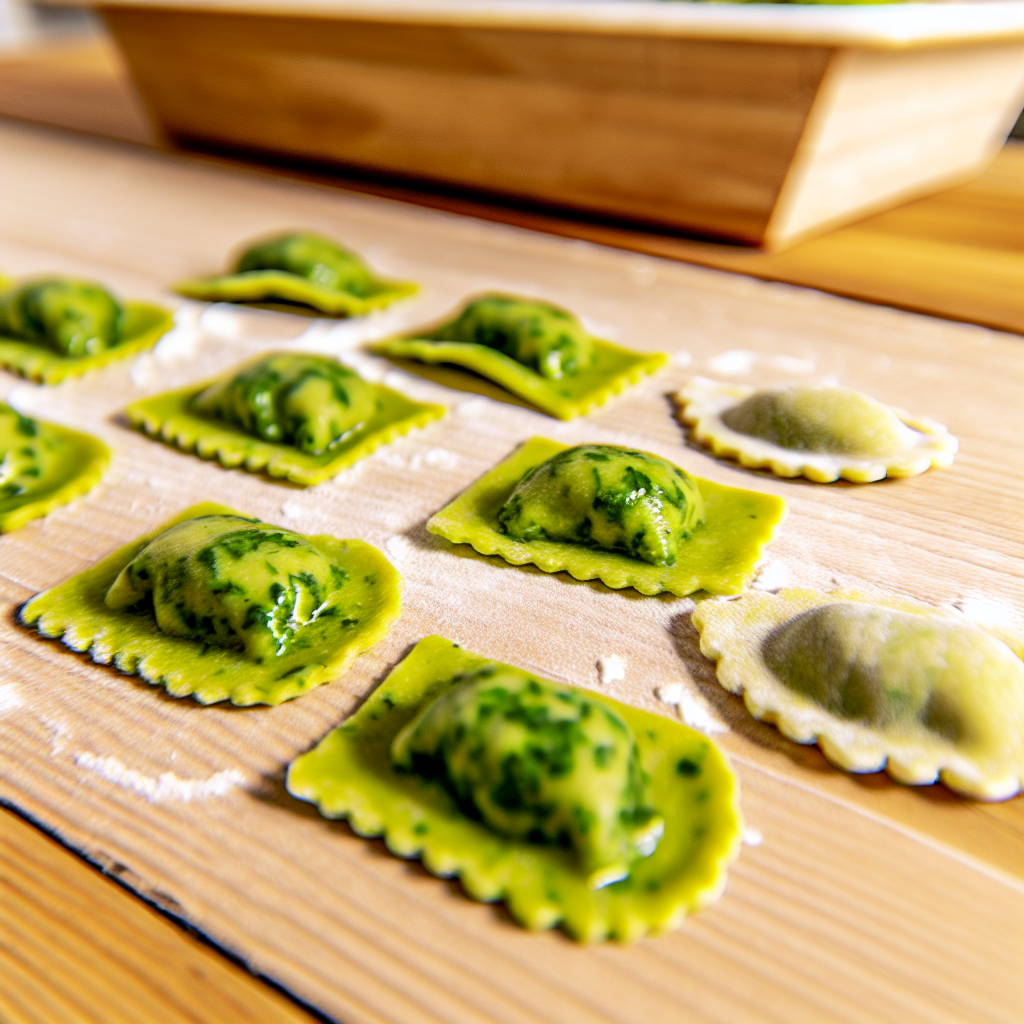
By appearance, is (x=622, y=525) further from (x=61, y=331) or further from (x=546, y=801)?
(x=61, y=331)

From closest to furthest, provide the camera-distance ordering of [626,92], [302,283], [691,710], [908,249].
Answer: [691,710] < [302,283] < [626,92] < [908,249]

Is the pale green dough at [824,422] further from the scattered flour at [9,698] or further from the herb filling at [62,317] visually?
the herb filling at [62,317]

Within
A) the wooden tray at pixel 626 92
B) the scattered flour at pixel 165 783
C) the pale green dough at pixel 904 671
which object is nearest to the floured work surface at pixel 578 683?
the scattered flour at pixel 165 783

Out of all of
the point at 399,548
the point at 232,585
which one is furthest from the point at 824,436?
the point at 232,585

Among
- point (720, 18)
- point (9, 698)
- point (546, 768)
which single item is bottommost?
point (9, 698)

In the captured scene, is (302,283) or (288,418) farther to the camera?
(302,283)

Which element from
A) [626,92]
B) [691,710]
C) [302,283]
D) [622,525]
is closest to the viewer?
[691,710]
